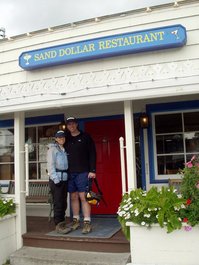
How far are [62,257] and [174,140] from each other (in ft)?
9.70

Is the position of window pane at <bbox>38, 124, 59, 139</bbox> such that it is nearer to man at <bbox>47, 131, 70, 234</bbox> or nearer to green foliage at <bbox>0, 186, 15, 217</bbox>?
man at <bbox>47, 131, 70, 234</bbox>

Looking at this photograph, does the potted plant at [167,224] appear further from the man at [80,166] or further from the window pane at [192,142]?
the window pane at [192,142]

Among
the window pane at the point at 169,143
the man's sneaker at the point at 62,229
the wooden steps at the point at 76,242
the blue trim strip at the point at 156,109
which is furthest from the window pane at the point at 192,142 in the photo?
the man's sneaker at the point at 62,229

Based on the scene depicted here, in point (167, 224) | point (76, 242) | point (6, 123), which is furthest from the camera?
point (6, 123)

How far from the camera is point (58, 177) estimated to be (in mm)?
5648

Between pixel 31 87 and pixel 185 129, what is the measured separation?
2.88m

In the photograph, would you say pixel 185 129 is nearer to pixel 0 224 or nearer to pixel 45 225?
pixel 45 225

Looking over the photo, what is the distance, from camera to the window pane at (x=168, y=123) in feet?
22.0

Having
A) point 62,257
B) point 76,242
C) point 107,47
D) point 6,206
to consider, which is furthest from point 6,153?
point 107,47

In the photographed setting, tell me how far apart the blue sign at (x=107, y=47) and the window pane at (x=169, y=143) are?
6.41 feet

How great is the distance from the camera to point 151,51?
5453 mm

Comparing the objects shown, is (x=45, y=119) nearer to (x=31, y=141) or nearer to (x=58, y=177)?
(x=31, y=141)

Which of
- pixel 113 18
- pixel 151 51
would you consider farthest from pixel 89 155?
pixel 113 18

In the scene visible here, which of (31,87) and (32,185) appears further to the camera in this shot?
(32,185)
